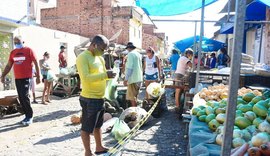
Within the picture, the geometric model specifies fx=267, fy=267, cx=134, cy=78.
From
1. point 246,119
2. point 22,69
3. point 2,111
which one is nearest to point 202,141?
point 246,119

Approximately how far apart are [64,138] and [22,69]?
6.18 feet

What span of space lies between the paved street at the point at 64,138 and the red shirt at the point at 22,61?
1.17m

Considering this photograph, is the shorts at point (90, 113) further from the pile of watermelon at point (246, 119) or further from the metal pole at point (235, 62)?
the metal pole at point (235, 62)

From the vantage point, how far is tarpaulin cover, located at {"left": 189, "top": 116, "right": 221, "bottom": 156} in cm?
237

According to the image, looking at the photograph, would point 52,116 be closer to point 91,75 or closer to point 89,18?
point 91,75

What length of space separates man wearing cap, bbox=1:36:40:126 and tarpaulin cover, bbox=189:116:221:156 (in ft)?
13.3

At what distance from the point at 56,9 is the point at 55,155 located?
77.1 ft

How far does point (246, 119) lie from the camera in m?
3.00

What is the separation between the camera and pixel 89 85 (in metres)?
3.81

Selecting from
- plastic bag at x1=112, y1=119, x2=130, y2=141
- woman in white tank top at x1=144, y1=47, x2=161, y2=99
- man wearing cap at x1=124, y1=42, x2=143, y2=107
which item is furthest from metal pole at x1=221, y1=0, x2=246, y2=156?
woman in white tank top at x1=144, y1=47, x2=161, y2=99

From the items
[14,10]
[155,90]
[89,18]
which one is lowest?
[155,90]

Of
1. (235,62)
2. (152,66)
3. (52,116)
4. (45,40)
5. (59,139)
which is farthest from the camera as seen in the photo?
(45,40)

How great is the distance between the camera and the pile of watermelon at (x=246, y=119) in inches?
99.4

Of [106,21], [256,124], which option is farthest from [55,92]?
[106,21]
